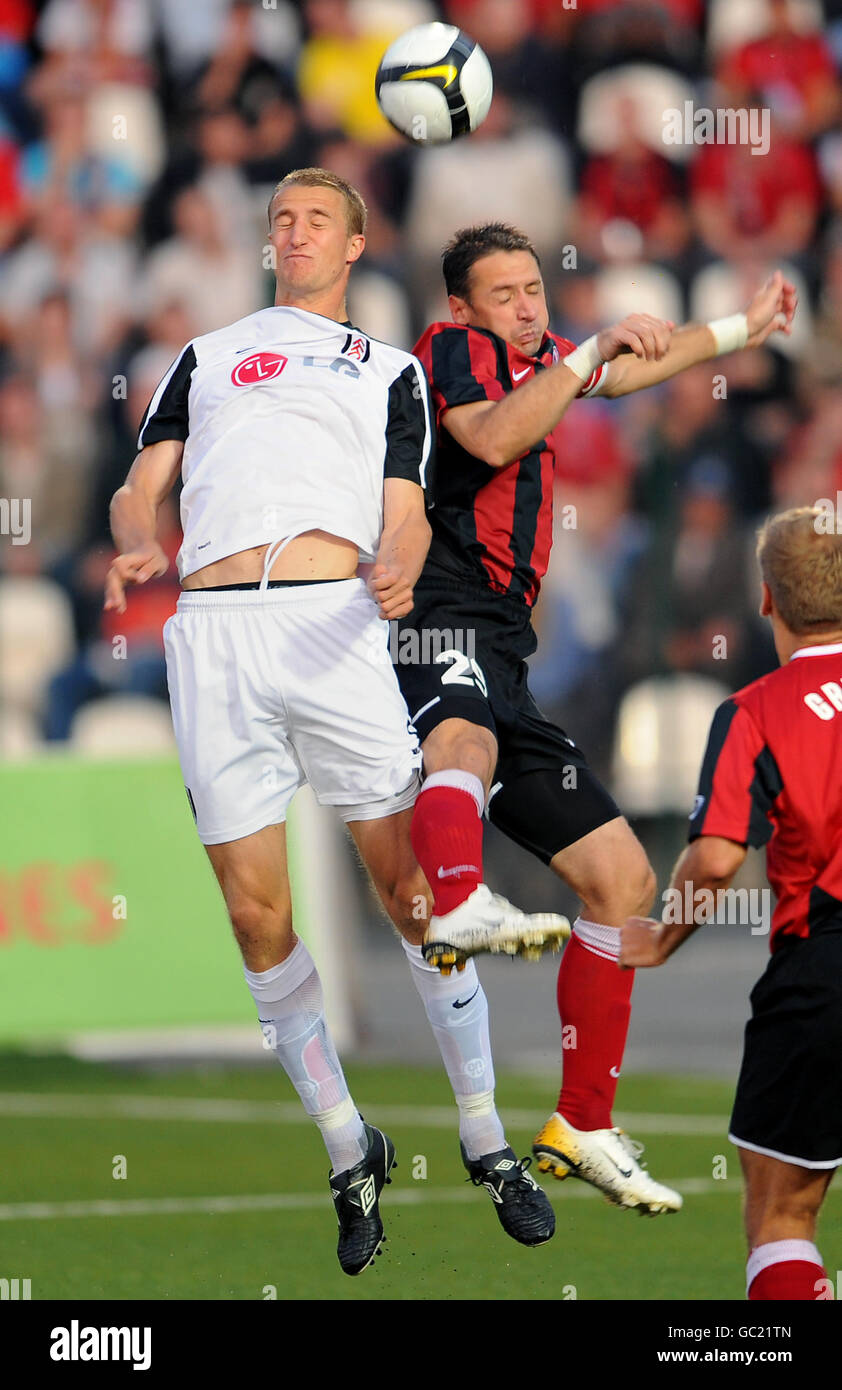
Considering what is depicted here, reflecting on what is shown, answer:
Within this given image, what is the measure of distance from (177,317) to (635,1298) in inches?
358

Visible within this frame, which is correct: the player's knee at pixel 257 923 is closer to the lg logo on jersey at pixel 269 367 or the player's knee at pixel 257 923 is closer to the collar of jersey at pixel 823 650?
the lg logo on jersey at pixel 269 367

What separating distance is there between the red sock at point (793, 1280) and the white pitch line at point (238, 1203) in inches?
149

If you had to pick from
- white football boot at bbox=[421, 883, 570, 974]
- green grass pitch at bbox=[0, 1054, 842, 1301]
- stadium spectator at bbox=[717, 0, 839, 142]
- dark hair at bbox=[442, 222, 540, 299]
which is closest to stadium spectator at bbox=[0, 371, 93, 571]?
green grass pitch at bbox=[0, 1054, 842, 1301]

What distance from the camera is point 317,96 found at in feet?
51.6

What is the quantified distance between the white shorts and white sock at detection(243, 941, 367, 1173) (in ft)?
1.71

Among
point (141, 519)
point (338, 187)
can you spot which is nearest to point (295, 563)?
point (141, 519)

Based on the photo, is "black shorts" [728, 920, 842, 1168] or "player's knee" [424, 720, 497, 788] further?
"player's knee" [424, 720, 497, 788]

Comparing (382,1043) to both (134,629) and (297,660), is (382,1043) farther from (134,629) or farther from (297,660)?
(297,660)

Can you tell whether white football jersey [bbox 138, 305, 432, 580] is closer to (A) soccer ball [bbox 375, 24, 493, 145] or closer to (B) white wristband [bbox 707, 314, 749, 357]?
(A) soccer ball [bbox 375, 24, 493, 145]

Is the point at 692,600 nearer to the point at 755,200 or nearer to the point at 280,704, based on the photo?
the point at 755,200

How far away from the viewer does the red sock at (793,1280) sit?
5035 mm

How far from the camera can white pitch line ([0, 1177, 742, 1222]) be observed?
8523 millimetres

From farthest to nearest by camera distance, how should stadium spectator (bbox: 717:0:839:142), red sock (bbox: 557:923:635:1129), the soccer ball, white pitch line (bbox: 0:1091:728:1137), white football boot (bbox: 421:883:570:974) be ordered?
stadium spectator (bbox: 717:0:839:142), white pitch line (bbox: 0:1091:728:1137), the soccer ball, red sock (bbox: 557:923:635:1129), white football boot (bbox: 421:883:570:974)

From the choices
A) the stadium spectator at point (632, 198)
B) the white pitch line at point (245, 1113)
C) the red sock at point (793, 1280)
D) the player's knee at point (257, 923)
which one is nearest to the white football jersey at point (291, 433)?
the player's knee at point (257, 923)
